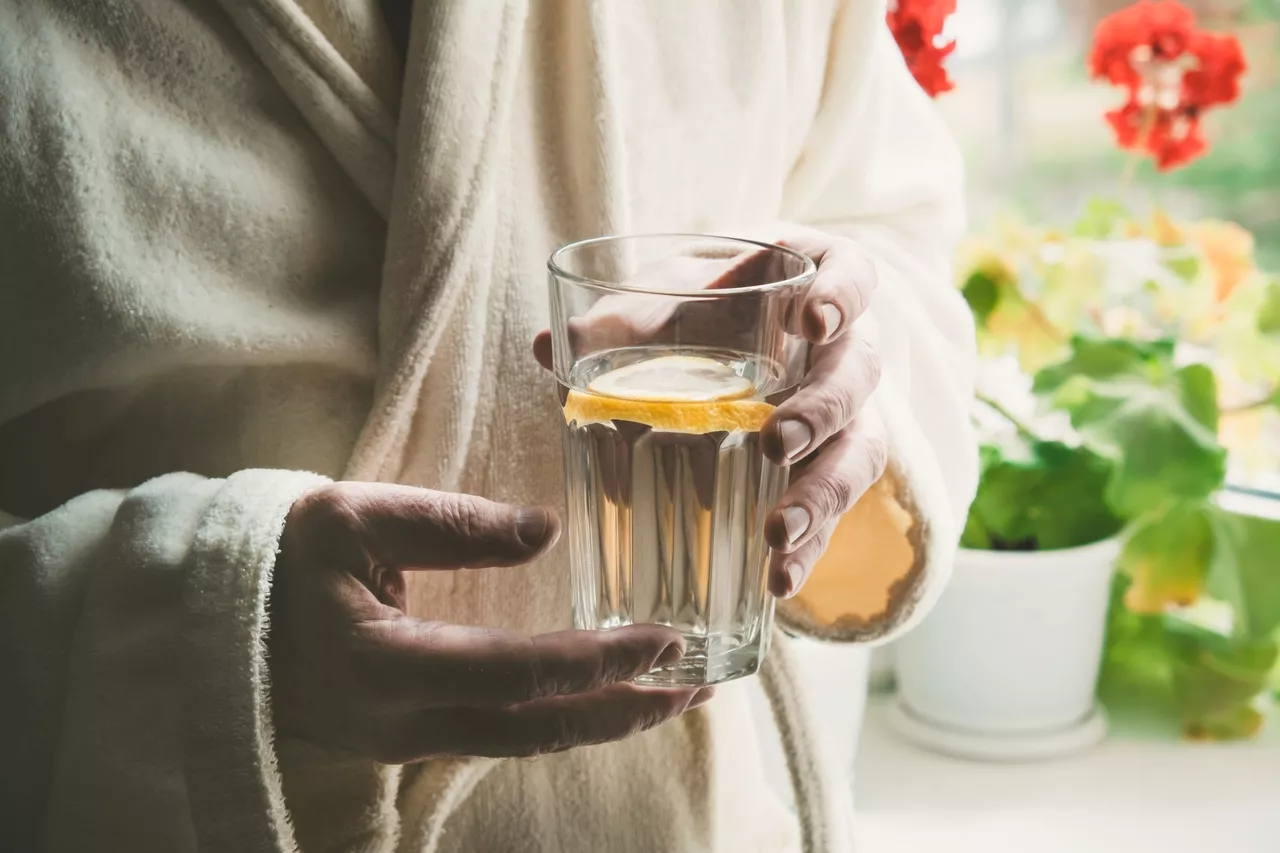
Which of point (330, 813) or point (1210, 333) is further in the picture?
point (1210, 333)

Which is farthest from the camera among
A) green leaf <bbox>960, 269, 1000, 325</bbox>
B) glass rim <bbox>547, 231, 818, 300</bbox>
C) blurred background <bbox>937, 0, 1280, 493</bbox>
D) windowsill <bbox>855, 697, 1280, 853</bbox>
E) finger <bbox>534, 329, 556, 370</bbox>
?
blurred background <bbox>937, 0, 1280, 493</bbox>

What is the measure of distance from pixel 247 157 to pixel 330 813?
0.31 m

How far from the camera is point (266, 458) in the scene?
1.95ft

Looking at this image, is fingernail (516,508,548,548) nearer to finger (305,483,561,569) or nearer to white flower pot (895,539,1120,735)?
finger (305,483,561,569)

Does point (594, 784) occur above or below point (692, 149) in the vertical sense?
below

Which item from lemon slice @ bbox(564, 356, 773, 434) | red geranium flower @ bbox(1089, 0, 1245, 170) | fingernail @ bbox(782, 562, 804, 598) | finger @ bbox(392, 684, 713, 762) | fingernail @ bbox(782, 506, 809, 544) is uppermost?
red geranium flower @ bbox(1089, 0, 1245, 170)

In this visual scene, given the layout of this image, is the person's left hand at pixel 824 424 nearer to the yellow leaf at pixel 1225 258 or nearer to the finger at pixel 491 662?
the finger at pixel 491 662

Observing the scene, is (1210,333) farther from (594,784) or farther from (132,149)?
(132,149)

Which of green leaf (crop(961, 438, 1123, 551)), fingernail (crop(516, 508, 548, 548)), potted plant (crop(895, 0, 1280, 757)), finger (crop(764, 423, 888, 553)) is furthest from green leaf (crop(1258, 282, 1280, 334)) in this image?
fingernail (crop(516, 508, 548, 548))

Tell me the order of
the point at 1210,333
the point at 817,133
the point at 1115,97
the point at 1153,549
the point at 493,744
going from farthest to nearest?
the point at 1115,97 → the point at 1210,333 → the point at 1153,549 → the point at 817,133 → the point at 493,744

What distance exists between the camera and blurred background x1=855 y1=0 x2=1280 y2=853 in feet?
3.38

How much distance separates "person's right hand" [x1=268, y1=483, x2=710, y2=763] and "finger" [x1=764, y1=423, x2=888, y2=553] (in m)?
0.06

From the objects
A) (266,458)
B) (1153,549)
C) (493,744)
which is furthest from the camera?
(1153,549)

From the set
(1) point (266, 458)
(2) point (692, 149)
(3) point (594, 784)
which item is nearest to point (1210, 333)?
(2) point (692, 149)
